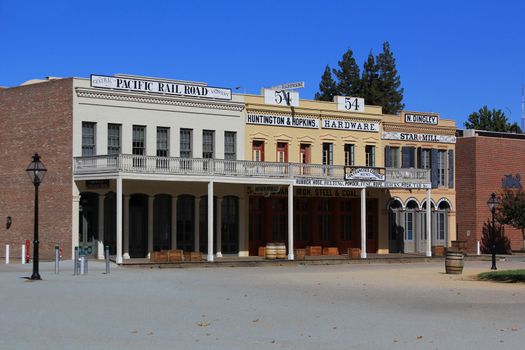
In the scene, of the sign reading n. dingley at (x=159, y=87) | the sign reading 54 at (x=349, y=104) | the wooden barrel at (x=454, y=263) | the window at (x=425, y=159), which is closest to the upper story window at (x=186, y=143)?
the sign reading n. dingley at (x=159, y=87)

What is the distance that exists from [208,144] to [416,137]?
46.0ft

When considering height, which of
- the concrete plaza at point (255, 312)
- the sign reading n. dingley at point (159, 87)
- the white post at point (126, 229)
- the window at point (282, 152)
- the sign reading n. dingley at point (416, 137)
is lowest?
the concrete plaza at point (255, 312)

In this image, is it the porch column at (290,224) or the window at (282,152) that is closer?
the porch column at (290,224)

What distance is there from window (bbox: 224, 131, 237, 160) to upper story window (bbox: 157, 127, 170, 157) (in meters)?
3.35

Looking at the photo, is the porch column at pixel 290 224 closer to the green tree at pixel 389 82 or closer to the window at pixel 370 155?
the window at pixel 370 155

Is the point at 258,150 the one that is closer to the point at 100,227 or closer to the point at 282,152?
the point at 282,152

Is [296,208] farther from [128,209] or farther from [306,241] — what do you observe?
[128,209]

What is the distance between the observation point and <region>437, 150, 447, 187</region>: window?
2119 inches

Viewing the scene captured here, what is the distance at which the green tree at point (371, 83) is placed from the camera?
88.6m

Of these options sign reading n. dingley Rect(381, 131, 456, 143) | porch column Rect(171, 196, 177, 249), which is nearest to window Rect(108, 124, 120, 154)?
porch column Rect(171, 196, 177, 249)

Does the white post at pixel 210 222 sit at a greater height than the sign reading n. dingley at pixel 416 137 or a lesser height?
lesser

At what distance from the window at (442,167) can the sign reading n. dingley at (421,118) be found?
6.32 ft

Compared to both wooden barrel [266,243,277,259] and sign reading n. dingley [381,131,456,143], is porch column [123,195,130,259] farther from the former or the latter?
sign reading n. dingley [381,131,456,143]

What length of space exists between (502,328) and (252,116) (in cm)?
3047
